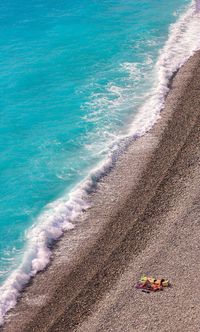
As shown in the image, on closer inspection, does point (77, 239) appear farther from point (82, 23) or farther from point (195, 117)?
point (82, 23)

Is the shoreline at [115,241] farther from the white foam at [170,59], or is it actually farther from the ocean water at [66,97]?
the white foam at [170,59]

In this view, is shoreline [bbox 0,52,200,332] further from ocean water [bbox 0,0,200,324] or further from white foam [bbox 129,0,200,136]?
white foam [bbox 129,0,200,136]

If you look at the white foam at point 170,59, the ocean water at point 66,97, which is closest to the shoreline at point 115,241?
the ocean water at point 66,97

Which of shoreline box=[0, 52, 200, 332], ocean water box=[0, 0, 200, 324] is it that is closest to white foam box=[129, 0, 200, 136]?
ocean water box=[0, 0, 200, 324]

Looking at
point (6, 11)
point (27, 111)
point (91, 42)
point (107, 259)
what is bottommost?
point (107, 259)

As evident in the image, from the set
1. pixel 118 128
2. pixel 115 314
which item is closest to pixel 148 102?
pixel 118 128
